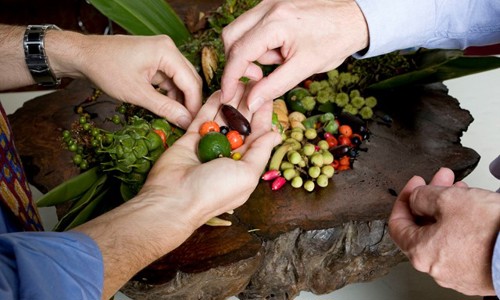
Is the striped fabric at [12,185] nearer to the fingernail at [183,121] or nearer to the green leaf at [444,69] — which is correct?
the fingernail at [183,121]

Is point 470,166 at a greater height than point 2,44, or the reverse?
point 2,44

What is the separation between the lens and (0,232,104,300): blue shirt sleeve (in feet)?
2.14

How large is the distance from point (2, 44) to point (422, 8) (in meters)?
0.97

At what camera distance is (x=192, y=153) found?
3.88 feet

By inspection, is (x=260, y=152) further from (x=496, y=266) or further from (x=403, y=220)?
(x=496, y=266)

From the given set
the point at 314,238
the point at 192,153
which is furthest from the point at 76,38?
the point at 314,238

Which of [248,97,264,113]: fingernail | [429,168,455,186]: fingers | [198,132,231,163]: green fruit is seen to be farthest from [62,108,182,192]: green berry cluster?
[429,168,455,186]: fingers

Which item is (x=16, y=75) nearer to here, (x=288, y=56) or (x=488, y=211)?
(x=288, y=56)

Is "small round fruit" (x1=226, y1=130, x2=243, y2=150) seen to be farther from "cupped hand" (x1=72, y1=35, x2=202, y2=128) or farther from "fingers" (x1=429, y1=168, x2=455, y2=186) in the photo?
"fingers" (x1=429, y1=168, x2=455, y2=186)

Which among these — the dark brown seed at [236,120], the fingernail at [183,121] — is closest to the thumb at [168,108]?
the fingernail at [183,121]

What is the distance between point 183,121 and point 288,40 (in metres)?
0.36

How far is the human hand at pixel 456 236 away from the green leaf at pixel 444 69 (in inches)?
23.8

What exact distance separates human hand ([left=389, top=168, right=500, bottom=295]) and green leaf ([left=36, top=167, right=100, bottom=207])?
2.43 ft

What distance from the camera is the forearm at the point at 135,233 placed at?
842 millimetres
